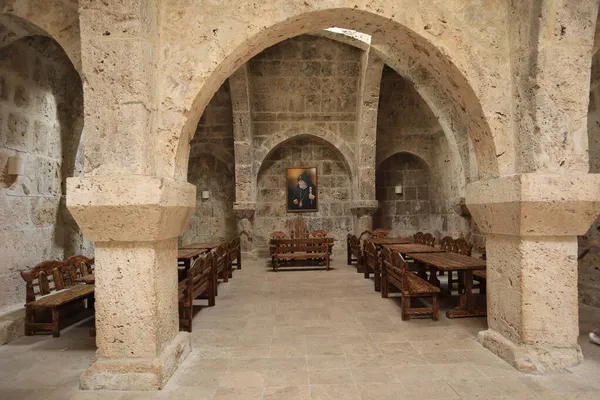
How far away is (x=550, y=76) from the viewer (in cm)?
281

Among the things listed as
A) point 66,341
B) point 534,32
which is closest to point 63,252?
point 66,341

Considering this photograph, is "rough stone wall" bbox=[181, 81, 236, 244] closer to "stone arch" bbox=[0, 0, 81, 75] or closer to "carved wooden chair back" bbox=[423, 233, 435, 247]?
"carved wooden chair back" bbox=[423, 233, 435, 247]

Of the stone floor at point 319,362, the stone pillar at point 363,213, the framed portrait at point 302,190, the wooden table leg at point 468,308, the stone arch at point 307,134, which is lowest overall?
the stone floor at point 319,362

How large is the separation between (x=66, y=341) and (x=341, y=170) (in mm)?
7651

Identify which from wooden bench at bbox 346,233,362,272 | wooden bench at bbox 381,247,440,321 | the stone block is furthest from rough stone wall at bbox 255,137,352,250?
the stone block

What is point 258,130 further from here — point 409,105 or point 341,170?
point 409,105

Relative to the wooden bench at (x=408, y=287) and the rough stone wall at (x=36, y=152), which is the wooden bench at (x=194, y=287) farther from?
the wooden bench at (x=408, y=287)

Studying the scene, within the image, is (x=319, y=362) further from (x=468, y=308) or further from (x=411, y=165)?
(x=411, y=165)

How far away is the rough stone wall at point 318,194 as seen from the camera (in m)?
10.0

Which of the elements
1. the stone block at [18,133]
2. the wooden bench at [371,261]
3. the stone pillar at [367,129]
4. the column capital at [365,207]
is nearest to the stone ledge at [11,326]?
the stone block at [18,133]

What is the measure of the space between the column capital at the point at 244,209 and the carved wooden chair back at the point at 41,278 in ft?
15.9

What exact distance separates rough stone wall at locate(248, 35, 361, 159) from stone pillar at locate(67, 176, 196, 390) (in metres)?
6.87

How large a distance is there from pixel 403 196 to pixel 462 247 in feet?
15.5

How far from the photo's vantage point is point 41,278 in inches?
160
